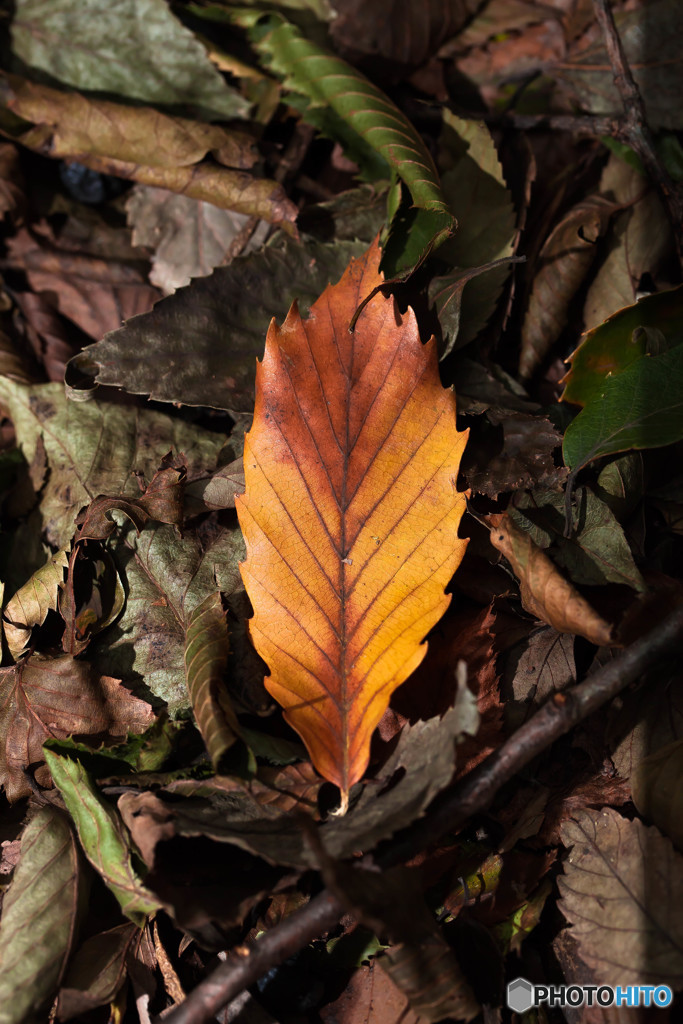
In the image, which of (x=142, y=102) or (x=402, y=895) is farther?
(x=142, y=102)

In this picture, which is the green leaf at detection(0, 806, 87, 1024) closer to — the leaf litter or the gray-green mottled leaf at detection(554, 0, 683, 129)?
the leaf litter

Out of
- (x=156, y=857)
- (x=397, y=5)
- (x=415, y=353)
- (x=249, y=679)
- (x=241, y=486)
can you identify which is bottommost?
(x=156, y=857)

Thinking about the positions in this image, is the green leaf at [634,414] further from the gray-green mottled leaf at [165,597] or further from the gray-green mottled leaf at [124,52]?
the gray-green mottled leaf at [124,52]

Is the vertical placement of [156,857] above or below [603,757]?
below

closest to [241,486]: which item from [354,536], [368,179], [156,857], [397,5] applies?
[354,536]

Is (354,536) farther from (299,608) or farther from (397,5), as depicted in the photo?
(397,5)

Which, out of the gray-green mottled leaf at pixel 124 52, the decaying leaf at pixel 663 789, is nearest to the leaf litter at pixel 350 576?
the decaying leaf at pixel 663 789

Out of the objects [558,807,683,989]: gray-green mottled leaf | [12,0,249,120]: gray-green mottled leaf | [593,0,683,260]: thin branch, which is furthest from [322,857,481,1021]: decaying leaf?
[12,0,249,120]: gray-green mottled leaf
